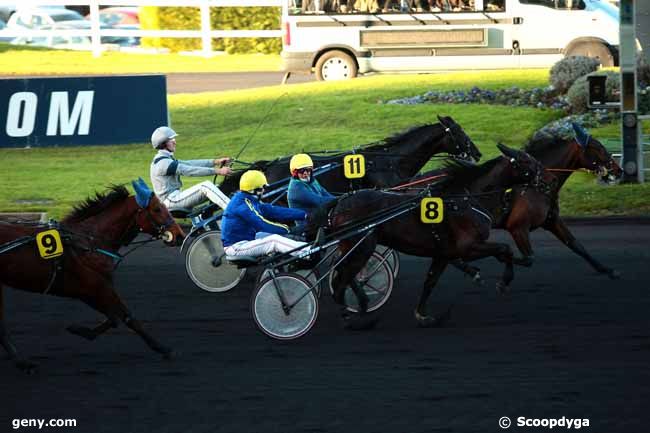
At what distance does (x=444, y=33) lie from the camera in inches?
981

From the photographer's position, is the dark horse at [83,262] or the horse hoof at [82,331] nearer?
the dark horse at [83,262]

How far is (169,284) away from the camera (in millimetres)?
12203

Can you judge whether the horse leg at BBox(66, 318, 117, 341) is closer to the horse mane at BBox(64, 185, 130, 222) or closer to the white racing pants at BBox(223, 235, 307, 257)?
the horse mane at BBox(64, 185, 130, 222)

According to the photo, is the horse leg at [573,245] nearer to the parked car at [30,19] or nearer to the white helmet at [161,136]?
the white helmet at [161,136]

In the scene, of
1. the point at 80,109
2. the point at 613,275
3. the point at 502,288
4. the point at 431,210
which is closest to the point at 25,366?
the point at 431,210

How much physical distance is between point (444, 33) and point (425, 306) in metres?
15.4

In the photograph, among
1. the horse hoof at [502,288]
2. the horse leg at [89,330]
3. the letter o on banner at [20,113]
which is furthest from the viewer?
the letter o on banner at [20,113]

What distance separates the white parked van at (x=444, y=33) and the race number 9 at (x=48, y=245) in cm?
1659

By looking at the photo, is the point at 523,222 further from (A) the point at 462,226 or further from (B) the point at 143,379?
(B) the point at 143,379

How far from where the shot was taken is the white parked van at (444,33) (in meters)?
24.7

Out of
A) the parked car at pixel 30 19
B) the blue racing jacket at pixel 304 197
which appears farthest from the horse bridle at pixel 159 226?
the parked car at pixel 30 19

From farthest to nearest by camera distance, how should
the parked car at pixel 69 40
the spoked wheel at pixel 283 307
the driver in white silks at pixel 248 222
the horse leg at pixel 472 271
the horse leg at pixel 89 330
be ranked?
the parked car at pixel 69 40, the horse leg at pixel 472 271, the driver in white silks at pixel 248 222, the spoked wheel at pixel 283 307, the horse leg at pixel 89 330

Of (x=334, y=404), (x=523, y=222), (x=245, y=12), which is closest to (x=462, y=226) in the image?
(x=523, y=222)

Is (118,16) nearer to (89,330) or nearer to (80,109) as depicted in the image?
(80,109)
